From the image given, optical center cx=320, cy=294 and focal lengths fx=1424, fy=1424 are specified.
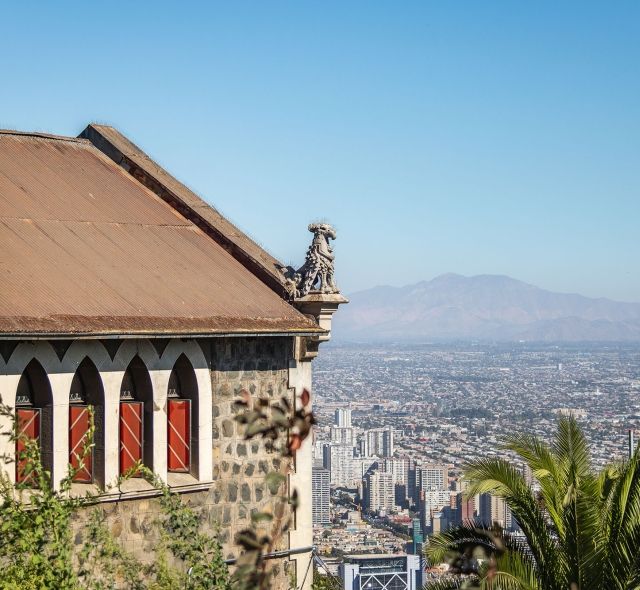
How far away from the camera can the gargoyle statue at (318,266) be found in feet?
46.4

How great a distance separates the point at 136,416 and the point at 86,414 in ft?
2.14

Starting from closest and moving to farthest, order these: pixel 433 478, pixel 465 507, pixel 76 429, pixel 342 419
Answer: pixel 76 429, pixel 465 507, pixel 433 478, pixel 342 419

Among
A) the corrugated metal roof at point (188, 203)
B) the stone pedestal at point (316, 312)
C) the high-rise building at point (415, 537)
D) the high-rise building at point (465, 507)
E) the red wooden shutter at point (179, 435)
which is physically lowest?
the high-rise building at point (415, 537)

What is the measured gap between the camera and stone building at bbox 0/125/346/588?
1169 cm

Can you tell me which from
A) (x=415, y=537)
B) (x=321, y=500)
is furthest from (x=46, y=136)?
(x=321, y=500)

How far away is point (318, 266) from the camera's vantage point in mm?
14148

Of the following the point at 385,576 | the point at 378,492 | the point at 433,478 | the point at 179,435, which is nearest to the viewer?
the point at 179,435

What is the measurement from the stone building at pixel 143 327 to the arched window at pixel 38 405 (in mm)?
12

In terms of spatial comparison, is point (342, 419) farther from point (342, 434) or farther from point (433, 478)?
point (433, 478)

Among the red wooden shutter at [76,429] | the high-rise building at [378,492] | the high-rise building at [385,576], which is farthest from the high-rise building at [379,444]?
the red wooden shutter at [76,429]

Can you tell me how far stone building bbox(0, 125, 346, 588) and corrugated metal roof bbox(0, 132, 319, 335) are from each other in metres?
0.02

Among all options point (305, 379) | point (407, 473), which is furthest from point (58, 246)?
point (407, 473)

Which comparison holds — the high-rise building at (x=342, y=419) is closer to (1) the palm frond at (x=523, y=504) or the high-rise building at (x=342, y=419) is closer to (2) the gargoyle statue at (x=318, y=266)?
(2) the gargoyle statue at (x=318, y=266)

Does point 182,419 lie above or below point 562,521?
above
